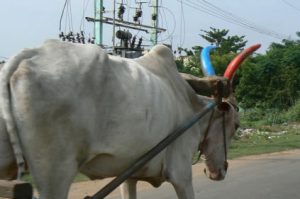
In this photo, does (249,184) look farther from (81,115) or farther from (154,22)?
(154,22)

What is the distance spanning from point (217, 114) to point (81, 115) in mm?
1853

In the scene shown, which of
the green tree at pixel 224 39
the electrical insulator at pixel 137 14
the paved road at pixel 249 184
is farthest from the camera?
the green tree at pixel 224 39

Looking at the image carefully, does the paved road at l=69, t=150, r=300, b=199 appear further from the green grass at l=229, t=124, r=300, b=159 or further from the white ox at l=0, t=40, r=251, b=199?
the white ox at l=0, t=40, r=251, b=199

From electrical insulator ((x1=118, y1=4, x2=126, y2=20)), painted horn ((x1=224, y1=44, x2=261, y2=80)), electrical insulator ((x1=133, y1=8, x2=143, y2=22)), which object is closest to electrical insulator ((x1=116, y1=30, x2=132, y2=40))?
electrical insulator ((x1=118, y1=4, x2=126, y2=20))

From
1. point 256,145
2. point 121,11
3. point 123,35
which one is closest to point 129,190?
point 256,145

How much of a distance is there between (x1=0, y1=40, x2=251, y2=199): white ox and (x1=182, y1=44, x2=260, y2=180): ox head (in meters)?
0.54

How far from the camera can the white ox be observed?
9.33 feet

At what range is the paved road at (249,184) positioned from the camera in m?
8.38

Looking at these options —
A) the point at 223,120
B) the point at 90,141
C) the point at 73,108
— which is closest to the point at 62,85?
the point at 73,108

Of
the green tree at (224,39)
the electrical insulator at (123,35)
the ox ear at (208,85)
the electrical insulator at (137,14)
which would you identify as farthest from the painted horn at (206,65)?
the green tree at (224,39)

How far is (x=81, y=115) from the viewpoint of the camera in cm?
300

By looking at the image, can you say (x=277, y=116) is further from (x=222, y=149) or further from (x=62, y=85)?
(x=62, y=85)

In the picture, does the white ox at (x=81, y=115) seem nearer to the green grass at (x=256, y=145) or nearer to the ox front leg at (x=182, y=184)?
the ox front leg at (x=182, y=184)

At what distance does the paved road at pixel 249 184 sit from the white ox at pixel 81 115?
4.49 m
